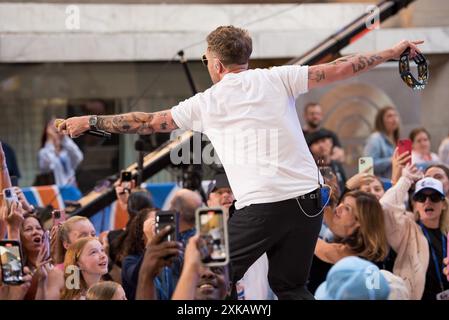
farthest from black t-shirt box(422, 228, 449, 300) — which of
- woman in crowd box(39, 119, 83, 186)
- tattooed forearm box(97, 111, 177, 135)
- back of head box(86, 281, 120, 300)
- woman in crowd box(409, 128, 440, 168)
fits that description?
woman in crowd box(39, 119, 83, 186)

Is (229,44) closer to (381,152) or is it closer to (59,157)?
(381,152)

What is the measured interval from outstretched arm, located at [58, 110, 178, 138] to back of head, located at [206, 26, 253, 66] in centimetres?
38

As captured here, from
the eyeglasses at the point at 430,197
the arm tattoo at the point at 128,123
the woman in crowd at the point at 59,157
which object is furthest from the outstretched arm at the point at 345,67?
the woman in crowd at the point at 59,157

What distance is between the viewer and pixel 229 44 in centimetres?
466

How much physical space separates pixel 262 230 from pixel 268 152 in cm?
36

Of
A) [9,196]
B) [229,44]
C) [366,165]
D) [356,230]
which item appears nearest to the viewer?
[229,44]

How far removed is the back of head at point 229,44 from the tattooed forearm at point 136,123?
39 cm

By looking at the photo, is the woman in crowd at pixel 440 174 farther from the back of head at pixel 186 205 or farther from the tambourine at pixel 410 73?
the tambourine at pixel 410 73

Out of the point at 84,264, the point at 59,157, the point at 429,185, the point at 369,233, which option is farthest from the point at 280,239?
the point at 59,157

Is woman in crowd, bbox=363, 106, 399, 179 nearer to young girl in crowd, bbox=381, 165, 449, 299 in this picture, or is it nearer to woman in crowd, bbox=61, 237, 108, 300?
young girl in crowd, bbox=381, 165, 449, 299

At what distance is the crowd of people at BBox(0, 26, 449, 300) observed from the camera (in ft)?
14.8

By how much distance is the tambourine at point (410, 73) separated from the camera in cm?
477
